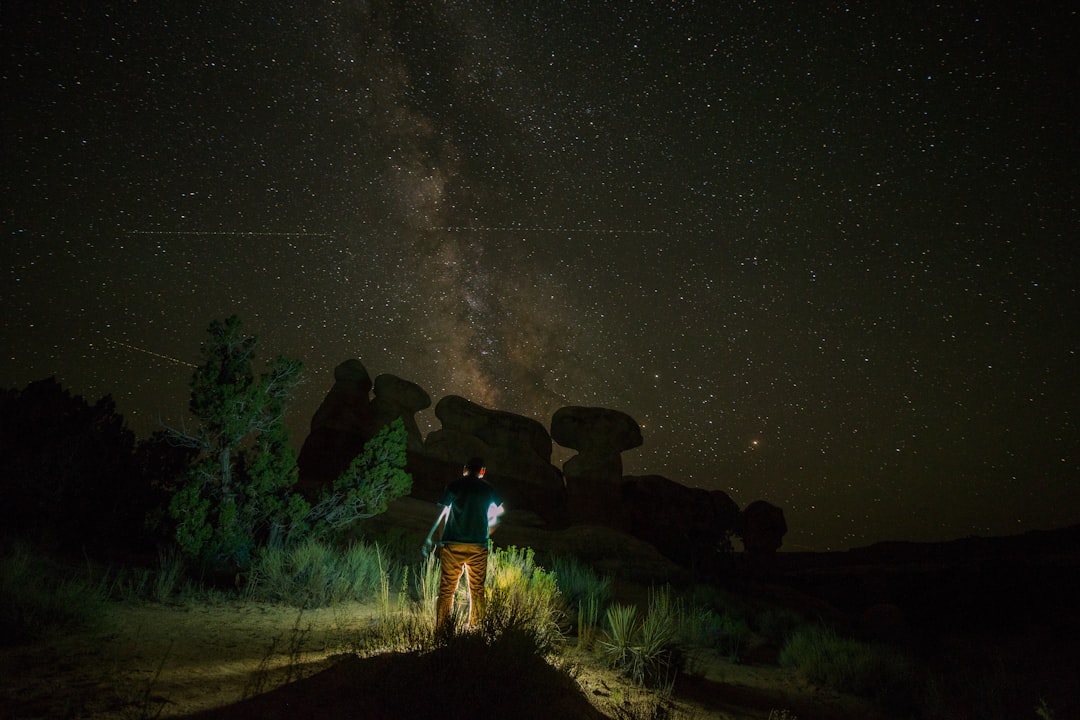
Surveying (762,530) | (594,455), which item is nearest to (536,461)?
(594,455)

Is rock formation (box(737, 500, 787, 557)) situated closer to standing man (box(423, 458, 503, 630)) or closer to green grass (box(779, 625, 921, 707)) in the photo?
green grass (box(779, 625, 921, 707))

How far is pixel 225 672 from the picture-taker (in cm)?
423

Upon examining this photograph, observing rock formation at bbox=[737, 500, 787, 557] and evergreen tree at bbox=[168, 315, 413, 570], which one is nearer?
evergreen tree at bbox=[168, 315, 413, 570]

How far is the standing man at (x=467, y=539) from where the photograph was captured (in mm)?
5379

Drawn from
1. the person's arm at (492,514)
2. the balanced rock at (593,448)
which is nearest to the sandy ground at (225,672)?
the person's arm at (492,514)

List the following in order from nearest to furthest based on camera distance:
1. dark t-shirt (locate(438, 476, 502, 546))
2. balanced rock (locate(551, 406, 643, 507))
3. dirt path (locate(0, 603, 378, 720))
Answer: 1. dirt path (locate(0, 603, 378, 720))
2. dark t-shirt (locate(438, 476, 502, 546))
3. balanced rock (locate(551, 406, 643, 507))

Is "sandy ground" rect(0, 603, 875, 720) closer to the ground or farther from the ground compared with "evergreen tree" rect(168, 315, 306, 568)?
closer to the ground

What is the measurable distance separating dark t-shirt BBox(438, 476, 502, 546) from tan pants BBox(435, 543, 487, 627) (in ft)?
0.27

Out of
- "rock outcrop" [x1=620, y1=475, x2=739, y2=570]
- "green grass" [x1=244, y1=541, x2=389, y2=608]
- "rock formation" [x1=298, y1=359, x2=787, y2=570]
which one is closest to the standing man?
"green grass" [x1=244, y1=541, x2=389, y2=608]

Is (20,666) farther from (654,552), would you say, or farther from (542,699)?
(654,552)

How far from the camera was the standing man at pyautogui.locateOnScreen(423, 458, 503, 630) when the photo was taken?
17.6 feet

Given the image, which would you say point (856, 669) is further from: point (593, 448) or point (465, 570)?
point (593, 448)

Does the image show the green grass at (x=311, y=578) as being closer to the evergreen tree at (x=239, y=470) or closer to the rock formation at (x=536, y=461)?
the evergreen tree at (x=239, y=470)

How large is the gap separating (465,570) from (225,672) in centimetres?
215
